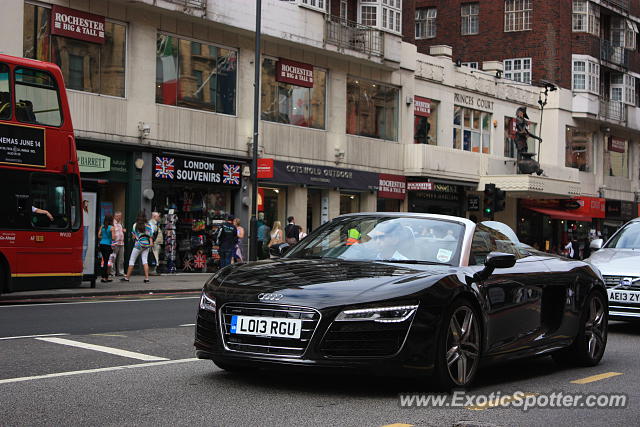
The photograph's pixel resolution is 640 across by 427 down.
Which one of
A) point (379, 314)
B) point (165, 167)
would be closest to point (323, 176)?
point (165, 167)

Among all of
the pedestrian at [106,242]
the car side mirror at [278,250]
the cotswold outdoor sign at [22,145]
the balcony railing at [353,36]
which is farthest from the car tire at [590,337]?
the balcony railing at [353,36]

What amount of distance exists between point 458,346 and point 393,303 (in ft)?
2.54

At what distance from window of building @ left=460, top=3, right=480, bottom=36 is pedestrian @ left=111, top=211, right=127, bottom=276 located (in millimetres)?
29234

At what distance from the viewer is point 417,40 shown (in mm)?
51188

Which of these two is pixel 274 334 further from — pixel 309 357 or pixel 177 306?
pixel 177 306

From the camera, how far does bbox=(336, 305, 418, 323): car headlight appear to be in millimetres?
6875

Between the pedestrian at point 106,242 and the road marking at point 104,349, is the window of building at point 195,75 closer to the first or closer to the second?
the pedestrian at point 106,242

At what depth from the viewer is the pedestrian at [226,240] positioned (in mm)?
28266

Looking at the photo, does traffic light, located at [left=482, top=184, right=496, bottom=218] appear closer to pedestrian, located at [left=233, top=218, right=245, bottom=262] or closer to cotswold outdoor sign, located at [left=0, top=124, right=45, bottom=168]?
pedestrian, located at [left=233, top=218, right=245, bottom=262]

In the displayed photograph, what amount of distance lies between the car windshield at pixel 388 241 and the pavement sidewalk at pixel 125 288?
1112 cm

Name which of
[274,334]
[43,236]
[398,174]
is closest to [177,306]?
[43,236]

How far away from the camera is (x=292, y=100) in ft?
109

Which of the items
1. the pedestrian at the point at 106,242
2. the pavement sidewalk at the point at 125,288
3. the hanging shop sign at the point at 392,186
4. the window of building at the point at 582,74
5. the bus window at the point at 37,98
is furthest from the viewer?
the window of building at the point at 582,74

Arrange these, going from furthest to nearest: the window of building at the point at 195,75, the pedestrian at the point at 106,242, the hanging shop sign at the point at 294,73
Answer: the hanging shop sign at the point at 294,73
the window of building at the point at 195,75
the pedestrian at the point at 106,242
